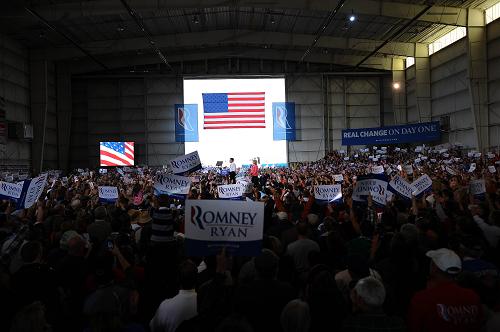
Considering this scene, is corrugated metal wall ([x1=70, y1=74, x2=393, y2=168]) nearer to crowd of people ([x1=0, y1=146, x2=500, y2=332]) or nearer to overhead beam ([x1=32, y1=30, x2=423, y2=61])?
overhead beam ([x1=32, y1=30, x2=423, y2=61])

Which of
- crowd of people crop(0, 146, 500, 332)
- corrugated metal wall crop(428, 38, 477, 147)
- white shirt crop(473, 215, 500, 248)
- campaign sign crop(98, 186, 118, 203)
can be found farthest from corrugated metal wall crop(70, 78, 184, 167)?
white shirt crop(473, 215, 500, 248)

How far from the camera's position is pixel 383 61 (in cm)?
4156

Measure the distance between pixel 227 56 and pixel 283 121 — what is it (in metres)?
7.14

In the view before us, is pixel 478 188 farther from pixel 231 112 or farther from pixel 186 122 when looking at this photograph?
pixel 186 122

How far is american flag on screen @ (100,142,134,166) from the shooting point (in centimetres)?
3906

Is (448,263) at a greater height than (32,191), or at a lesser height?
lesser

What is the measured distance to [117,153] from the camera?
39.4 m

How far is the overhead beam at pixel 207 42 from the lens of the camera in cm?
3572

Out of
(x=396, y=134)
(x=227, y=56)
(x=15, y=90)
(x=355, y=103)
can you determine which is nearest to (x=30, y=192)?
(x=15, y=90)

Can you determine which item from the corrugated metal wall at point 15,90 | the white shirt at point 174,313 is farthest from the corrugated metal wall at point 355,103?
the white shirt at point 174,313

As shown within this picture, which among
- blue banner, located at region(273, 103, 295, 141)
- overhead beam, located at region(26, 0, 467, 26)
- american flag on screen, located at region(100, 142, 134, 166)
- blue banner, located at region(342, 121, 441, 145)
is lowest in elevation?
american flag on screen, located at region(100, 142, 134, 166)

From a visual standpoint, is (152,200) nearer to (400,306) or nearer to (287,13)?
(400,306)

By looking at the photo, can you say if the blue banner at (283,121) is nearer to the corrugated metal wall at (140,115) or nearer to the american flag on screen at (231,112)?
the american flag on screen at (231,112)

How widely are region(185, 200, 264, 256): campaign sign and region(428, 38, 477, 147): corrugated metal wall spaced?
29.9 m
